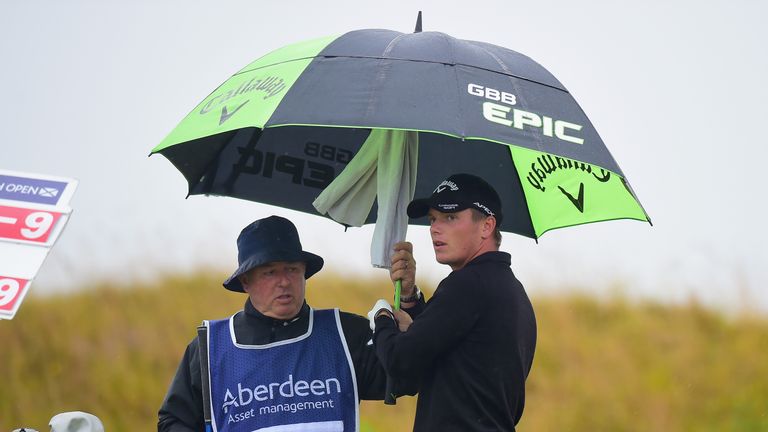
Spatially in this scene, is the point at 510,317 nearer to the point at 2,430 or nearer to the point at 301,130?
the point at 301,130

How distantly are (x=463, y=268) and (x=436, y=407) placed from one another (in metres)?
0.35

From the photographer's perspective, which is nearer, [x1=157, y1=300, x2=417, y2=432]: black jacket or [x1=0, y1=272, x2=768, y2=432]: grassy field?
[x1=157, y1=300, x2=417, y2=432]: black jacket

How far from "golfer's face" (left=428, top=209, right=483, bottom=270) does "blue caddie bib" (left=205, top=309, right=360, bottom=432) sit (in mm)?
533

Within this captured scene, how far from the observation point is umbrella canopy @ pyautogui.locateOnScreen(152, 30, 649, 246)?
271 cm

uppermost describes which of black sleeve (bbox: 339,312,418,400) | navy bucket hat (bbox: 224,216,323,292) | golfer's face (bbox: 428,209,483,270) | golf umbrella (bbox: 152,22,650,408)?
golf umbrella (bbox: 152,22,650,408)

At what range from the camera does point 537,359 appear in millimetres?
6152

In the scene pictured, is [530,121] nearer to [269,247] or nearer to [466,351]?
[466,351]

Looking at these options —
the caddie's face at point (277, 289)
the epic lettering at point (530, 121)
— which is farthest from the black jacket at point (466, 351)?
the caddie's face at point (277, 289)

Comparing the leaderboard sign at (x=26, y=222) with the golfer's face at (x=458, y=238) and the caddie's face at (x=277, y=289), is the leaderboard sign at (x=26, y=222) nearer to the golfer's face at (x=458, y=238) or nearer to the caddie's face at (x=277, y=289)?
the caddie's face at (x=277, y=289)

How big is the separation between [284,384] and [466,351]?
26.0 inches

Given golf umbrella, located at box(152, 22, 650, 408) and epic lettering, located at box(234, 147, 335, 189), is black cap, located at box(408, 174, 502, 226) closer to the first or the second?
golf umbrella, located at box(152, 22, 650, 408)

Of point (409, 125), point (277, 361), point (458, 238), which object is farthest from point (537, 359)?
point (409, 125)

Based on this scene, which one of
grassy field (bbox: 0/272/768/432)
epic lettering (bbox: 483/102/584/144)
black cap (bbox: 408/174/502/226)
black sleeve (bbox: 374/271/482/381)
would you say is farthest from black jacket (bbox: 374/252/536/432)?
grassy field (bbox: 0/272/768/432)

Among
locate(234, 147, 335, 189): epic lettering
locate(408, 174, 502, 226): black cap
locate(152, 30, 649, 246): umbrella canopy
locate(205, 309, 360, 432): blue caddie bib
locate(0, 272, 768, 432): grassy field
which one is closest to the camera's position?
locate(152, 30, 649, 246): umbrella canopy
